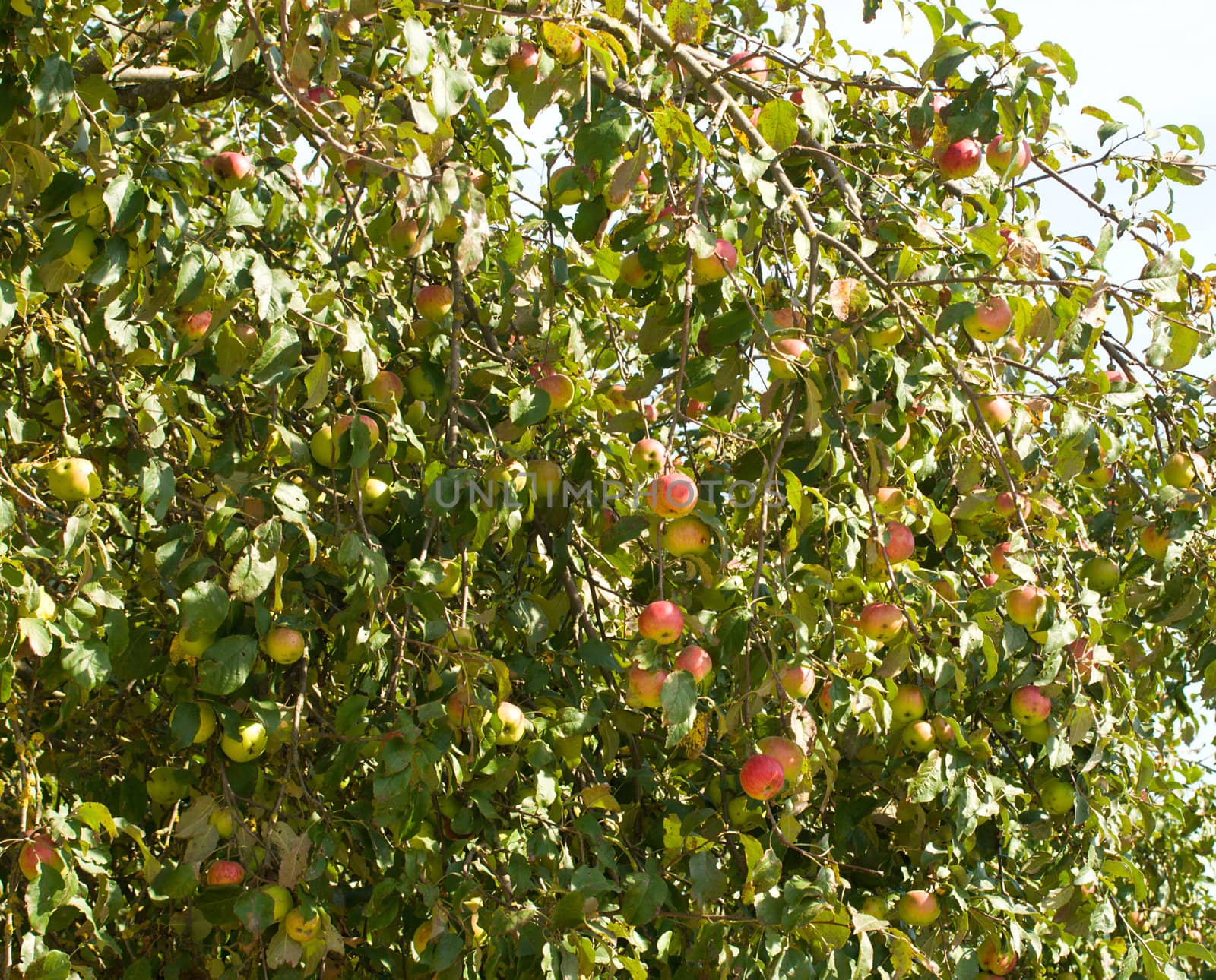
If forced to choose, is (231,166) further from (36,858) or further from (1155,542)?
(1155,542)

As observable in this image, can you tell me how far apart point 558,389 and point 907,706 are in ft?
2.34

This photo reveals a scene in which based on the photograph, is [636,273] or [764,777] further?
[636,273]

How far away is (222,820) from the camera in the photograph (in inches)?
61.7

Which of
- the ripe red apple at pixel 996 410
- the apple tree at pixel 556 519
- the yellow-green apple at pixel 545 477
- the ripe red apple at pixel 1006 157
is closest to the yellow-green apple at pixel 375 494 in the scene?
the apple tree at pixel 556 519

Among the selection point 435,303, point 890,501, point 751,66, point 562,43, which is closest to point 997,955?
point 890,501

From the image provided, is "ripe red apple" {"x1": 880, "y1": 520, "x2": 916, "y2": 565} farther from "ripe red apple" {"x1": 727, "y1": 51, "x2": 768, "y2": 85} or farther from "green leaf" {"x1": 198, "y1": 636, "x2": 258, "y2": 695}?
"green leaf" {"x1": 198, "y1": 636, "x2": 258, "y2": 695}

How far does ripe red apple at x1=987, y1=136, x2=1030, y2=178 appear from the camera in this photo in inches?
73.3

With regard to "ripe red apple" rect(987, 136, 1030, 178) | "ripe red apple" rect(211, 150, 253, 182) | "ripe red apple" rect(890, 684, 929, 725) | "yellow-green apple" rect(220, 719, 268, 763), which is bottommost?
"ripe red apple" rect(890, 684, 929, 725)

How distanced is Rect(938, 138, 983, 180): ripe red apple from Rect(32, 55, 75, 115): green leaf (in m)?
1.24

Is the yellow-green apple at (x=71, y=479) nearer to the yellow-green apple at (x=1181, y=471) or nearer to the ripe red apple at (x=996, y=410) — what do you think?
the ripe red apple at (x=996, y=410)

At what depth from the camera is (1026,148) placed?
1886mm

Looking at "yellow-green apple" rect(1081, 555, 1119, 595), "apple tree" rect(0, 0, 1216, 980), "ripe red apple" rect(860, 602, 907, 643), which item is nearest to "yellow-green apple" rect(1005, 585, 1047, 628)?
"apple tree" rect(0, 0, 1216, 980)

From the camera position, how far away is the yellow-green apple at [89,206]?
1.48m

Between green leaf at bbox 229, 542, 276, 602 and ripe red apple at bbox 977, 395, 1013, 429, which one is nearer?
green leaf at bbox 229, 542, 276, 602
